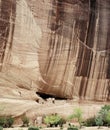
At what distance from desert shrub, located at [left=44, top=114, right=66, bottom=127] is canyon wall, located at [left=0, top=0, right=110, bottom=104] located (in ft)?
3.77

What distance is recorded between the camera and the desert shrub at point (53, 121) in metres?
15.5

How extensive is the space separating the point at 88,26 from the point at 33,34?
2124mm

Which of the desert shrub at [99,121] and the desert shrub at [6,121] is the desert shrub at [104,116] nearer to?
the desert shrub at [99,121]

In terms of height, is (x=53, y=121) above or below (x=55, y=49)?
below

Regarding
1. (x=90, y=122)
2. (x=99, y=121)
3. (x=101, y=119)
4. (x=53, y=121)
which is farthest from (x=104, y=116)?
(x=53, y=121)

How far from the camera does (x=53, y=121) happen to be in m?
15.5

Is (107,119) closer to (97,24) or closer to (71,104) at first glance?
(71,104)

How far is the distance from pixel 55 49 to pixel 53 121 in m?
2.56

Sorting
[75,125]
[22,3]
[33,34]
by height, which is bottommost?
[75,125]

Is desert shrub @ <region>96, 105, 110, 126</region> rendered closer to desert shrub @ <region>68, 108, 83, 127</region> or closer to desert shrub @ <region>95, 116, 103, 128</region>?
desert shrub @ <region>95, 116, 103, 128</region>

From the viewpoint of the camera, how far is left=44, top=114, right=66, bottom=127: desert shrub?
15.5 meters

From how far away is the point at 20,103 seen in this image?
51.8ft

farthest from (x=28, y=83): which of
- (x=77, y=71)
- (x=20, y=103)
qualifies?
(x=77, y=71)

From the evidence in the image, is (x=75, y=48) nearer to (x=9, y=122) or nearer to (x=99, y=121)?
(x=99, y=121)
